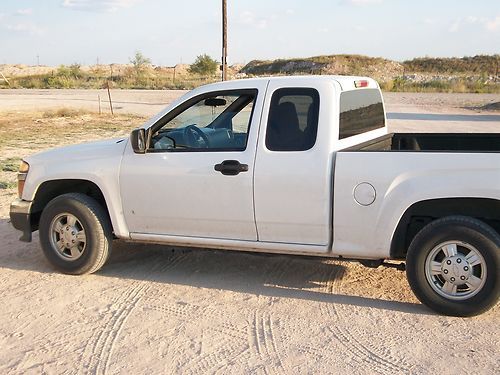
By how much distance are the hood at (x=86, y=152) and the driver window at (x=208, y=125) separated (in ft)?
1.29

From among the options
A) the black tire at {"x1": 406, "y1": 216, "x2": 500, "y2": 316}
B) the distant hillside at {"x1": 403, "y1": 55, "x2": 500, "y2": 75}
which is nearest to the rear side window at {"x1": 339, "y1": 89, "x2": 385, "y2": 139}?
the black tire at {"x1": 406, "y1": 216, "x2": 500, "y2": 316}

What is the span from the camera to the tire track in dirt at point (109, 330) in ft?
13.0

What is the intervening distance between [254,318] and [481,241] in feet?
5.85

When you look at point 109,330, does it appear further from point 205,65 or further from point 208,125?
point 205,65

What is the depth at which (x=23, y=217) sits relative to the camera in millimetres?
5898

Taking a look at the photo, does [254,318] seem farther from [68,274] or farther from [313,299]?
[68,274]

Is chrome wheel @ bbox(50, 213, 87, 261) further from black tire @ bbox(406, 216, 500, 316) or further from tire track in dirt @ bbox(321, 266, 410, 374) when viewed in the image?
black tire @ bbox(406, 216, 500, 316)

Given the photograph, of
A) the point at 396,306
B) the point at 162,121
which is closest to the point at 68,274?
the point at 162,121

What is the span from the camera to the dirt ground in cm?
395

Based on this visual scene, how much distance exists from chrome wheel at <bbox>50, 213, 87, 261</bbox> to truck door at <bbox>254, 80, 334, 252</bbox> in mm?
1805

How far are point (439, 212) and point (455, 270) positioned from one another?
1.53ft

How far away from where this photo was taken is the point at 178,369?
12.7 feet

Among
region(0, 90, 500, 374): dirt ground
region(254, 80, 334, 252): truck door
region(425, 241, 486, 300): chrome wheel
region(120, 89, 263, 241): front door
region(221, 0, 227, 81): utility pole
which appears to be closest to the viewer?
region(0, 90, 500, 374): dirt ground

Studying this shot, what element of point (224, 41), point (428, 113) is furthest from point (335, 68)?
point (428, 113)
